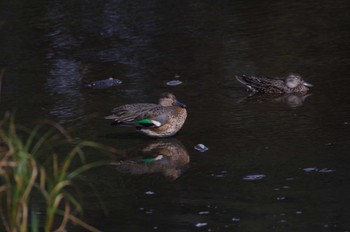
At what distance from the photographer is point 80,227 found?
283 inches

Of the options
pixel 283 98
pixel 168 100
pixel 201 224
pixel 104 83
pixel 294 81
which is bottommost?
pixel 283 98

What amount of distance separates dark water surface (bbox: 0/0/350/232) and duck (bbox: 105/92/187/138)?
123 mm

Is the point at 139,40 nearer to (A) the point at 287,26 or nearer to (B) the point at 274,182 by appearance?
(A) the point at 287,26

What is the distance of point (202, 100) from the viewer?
37.0ft

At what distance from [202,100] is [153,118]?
1.53 m

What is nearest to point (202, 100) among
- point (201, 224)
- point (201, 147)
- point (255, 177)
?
point (201, 147)

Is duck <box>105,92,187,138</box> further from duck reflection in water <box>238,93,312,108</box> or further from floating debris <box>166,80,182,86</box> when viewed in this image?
floating debris <box>166,80,182,86</box>

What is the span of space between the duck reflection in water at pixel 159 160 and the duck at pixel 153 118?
0.16 meters

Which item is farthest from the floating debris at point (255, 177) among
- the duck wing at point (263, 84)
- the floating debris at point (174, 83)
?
the floating debris at point (174, 83)

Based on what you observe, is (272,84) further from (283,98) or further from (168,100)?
(168,100)

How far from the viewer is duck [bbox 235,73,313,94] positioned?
11.5m

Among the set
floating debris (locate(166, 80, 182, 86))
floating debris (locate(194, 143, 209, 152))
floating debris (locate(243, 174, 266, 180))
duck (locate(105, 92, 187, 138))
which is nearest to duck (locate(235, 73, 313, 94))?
floating debris (locate(166, 80, 182, 86))

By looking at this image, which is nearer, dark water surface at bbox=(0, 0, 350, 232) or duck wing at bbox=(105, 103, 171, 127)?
dark water surface at bbox=(0, 0, 350, 232)

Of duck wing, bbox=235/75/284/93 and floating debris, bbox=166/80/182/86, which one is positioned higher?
duck wing, bbox=235/75/284/93
